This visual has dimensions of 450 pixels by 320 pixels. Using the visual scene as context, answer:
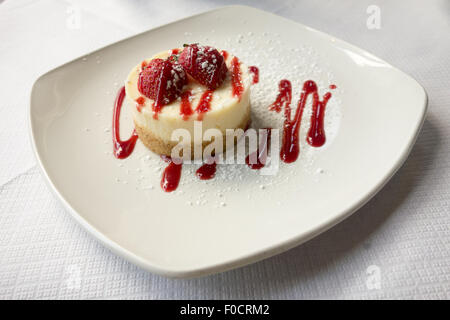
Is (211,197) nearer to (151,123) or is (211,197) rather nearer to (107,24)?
(151,123)

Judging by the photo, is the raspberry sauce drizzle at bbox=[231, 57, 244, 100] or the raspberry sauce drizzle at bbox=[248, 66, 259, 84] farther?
the raspberry sauce drizzle at bbox=[248, 66, 259, 84]

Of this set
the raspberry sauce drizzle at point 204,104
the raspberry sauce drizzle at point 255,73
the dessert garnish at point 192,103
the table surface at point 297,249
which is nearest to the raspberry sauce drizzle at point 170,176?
the dessert garnish at point 192,103

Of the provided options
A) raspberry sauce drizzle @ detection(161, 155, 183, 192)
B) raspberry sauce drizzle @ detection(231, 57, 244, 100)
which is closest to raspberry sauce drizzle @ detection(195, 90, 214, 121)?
raspberry sauce drizzle @ detection(231, 57, 244, 100)

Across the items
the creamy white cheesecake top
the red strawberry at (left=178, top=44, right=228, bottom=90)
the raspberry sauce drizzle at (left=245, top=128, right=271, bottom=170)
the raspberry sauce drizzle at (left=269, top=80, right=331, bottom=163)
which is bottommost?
the raspberry sauce drizzle at (left=245, top=128, right=271, bottom=170)

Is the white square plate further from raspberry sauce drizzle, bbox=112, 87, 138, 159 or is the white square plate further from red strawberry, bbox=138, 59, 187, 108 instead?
red strawberry, bbox=138, 59, 187, 108

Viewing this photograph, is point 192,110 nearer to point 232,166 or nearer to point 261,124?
point 232,166

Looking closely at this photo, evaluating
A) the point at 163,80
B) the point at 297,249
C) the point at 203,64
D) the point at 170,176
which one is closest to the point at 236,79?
the point at 203,64

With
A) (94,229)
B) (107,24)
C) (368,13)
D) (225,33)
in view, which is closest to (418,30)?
(368,13)

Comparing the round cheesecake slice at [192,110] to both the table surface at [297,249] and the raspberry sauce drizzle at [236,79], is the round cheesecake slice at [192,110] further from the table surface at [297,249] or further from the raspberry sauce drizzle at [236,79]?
the table surface at [297,249]
